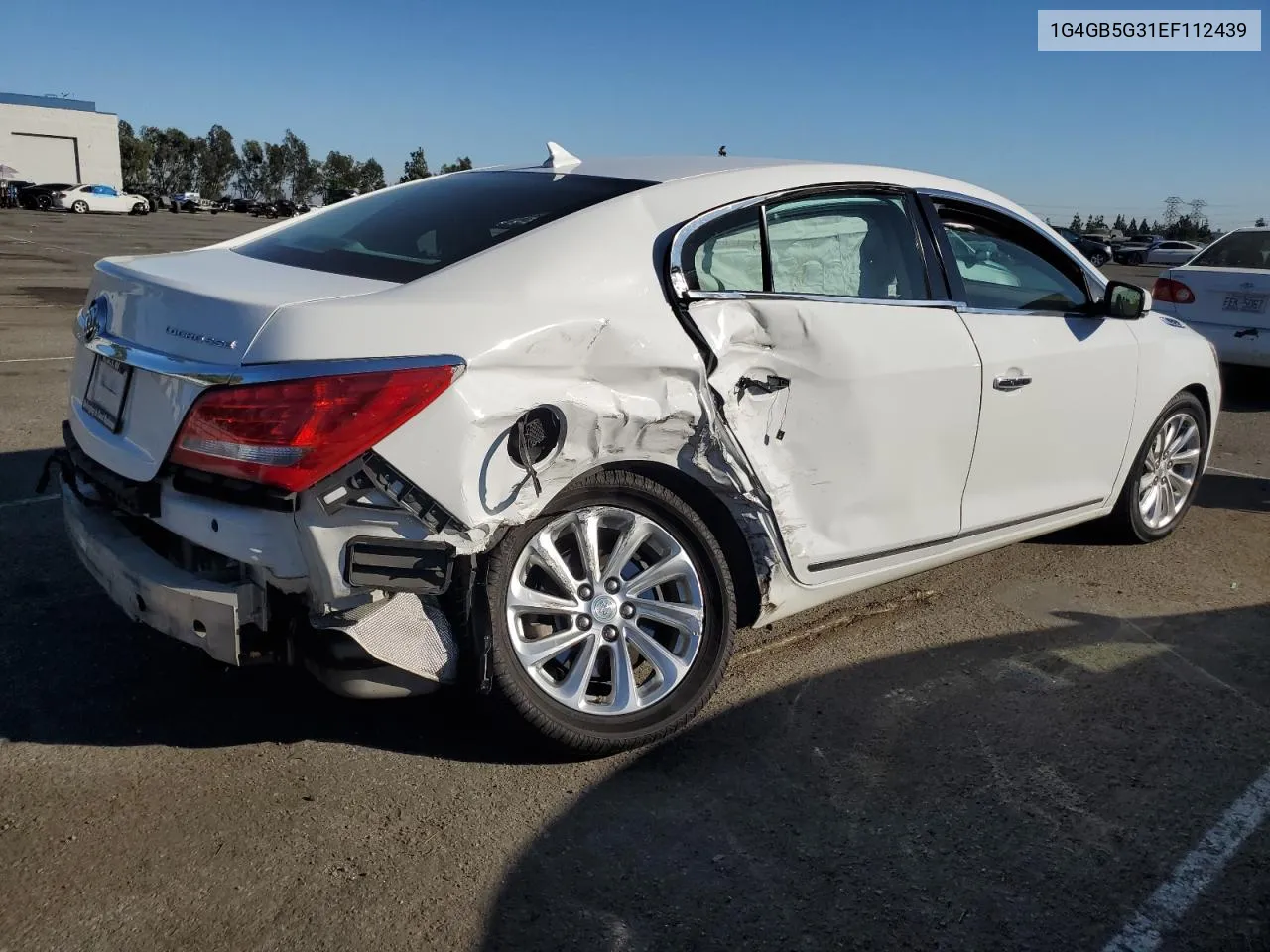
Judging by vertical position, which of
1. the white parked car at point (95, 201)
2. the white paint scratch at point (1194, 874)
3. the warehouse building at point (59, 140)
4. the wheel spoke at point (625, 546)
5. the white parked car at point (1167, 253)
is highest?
the warehouse building at point (59, 140)

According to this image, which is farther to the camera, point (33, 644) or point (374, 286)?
point (33, 644)

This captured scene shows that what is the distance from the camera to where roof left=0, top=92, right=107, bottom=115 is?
76688 millimetres

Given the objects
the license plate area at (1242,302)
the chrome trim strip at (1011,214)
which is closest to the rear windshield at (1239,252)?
the license plate area at (1242,302)

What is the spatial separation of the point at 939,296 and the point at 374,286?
2039mm

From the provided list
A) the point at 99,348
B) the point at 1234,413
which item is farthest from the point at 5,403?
the point at 1234,413

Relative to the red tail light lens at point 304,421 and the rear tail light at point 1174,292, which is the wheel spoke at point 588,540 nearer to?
the red tail light lens at point 304,421

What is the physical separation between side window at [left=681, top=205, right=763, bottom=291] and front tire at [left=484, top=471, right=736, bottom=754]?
2.16 ft

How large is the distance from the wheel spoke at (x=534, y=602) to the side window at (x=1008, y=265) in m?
1.96

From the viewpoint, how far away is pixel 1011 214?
14.4 ft

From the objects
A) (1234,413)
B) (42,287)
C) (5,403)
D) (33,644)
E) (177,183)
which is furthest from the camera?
(177,183)

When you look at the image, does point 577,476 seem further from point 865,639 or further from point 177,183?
point 177,183

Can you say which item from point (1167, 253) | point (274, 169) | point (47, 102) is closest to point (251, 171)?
point (274, 169)

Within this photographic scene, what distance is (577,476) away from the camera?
119 inches

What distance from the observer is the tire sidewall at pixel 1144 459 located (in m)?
5.04
